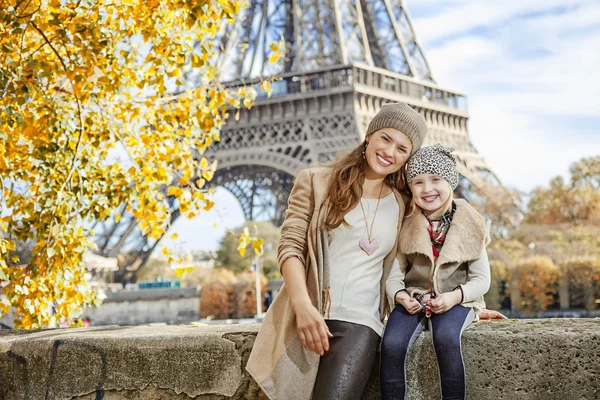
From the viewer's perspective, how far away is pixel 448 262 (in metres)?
3.27

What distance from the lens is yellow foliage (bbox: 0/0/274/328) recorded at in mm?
5176

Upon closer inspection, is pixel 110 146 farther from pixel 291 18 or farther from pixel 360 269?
pixel 291 18

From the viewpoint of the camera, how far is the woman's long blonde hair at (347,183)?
3.33 metres

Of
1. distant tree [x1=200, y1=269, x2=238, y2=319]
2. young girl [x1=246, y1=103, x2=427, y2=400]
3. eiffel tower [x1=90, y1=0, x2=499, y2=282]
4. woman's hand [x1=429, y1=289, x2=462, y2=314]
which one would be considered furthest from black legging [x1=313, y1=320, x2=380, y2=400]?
distant tree [x1=200, y1=269, x2=238, y2=319]

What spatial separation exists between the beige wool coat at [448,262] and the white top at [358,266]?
0.24 ft

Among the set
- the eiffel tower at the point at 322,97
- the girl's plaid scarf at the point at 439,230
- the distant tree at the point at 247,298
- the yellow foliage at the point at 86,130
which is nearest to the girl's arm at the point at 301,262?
the girl's plaid scarf at the point at 439,230

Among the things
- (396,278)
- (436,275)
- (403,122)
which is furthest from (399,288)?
(403,122)

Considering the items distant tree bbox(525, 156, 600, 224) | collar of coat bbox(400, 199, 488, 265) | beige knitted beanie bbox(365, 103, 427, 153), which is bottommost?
collar of coat bbox(400, 199, 488, 265)

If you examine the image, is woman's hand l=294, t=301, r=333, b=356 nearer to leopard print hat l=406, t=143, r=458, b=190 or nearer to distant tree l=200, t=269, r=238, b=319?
leopard print hat l=406, t=143, r=458, b=190

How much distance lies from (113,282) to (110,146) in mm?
39574

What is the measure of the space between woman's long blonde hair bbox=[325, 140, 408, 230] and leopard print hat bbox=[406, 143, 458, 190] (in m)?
0.12

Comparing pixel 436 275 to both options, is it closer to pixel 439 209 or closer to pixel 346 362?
pixel 439 209

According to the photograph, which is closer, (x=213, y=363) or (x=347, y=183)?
(x=347, y=183)

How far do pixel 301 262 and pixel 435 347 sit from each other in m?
0.68
